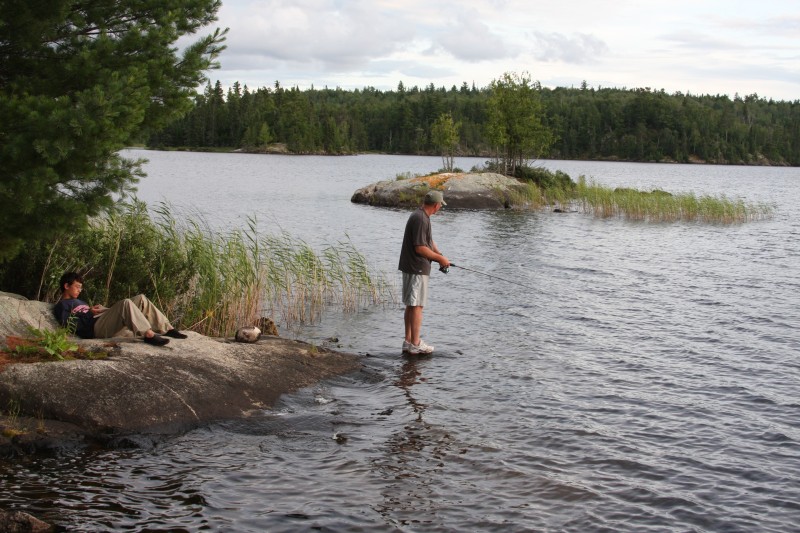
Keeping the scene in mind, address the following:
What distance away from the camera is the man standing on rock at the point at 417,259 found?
1217 cm

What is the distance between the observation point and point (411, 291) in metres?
12.4

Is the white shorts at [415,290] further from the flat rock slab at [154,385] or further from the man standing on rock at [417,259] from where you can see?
the flat rock slab at [154,385]

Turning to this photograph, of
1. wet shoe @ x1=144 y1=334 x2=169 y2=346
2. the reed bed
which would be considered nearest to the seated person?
wet shoe @ x1=144 y1=334 x2=169 y2=346

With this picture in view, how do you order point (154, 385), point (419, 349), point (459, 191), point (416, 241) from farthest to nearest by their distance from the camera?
point (459, 191) → point (419, 349) → point (416, 241) → point (154, 385)

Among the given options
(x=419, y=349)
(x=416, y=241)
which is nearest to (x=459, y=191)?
(x=419, y=349)

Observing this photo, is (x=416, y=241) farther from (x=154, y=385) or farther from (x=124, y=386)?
(x=124, y=386)

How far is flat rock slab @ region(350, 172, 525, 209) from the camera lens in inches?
1684

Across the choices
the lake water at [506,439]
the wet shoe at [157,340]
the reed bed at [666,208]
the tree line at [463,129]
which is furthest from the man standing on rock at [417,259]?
the tree line at [463,129]

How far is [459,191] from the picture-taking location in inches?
1694

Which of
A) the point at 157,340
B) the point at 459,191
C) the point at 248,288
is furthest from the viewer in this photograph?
the point at 459,191

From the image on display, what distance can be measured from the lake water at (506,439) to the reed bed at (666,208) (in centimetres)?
1954

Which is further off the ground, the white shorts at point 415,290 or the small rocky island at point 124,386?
the white shorts at point 415,290

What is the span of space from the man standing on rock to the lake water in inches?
28.8

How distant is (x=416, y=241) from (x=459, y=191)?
31.2 metres
